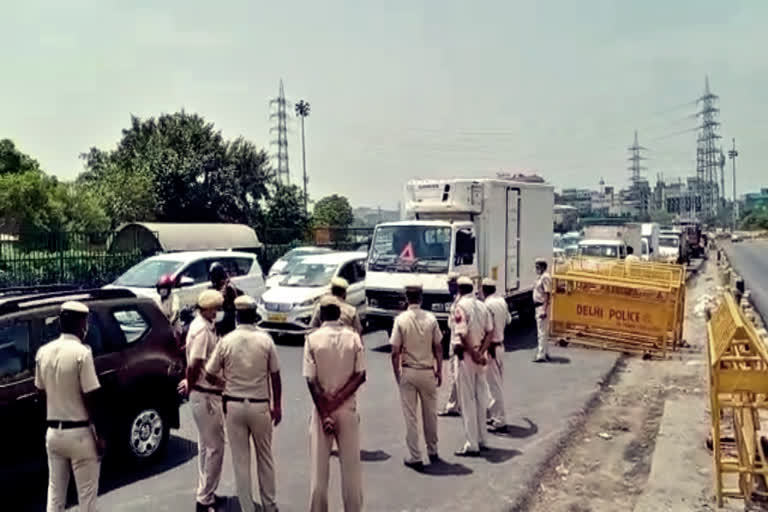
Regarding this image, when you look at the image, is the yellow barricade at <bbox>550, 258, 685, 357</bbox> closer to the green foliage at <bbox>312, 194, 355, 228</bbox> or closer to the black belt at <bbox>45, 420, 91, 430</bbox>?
the black belt at <bbox>45, 420, 91, 430</bbox>

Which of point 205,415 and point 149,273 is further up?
point 149,273

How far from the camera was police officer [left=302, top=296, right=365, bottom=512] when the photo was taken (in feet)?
19.3

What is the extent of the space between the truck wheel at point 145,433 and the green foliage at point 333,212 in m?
36.6

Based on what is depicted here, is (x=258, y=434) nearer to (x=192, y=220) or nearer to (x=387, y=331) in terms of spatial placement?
(x=387, y=331)

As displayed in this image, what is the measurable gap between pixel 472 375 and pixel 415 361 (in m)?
0.87

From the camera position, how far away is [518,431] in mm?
8977

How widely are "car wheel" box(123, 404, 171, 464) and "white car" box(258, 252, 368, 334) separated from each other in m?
6.75

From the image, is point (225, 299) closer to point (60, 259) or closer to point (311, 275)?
point (311, 275)

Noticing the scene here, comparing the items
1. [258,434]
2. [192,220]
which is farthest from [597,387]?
[192,220]

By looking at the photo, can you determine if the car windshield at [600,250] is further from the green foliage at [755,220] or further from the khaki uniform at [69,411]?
the green foliage at [755,220]

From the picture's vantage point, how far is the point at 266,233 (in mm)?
32750

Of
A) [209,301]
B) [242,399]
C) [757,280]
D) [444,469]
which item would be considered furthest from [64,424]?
[757,280]

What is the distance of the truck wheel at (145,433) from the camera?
719 centimetres

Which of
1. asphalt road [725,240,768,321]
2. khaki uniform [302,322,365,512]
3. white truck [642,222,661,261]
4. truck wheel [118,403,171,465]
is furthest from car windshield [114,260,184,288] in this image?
white truck [642,222,661,261]
